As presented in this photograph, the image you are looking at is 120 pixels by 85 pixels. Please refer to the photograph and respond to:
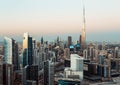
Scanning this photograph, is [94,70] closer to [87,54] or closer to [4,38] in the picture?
[87,54]

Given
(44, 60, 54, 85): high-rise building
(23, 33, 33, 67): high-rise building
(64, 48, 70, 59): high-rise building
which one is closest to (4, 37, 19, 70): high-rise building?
(23, 33, 33, 67): high-rise building

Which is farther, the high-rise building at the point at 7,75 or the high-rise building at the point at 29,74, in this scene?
the high-rise building at the point at 29,74

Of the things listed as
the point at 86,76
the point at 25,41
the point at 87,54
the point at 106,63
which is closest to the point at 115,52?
the point at 87,54

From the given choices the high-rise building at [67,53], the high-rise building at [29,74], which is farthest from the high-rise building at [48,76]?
the high-rise building at [67,53]

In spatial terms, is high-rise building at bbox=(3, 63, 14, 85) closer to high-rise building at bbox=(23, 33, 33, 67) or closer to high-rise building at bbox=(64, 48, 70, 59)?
high-rise building at bbox=(23, 33, 33, 67)

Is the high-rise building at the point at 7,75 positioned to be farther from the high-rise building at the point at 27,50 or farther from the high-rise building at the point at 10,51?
the high-rise building at the point at 27,50

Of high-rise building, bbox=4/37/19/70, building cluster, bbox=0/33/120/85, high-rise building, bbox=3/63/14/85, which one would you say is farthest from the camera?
high-rise building, bbox=4/37/19/70

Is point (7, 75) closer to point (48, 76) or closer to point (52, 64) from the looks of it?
point (48, 76)

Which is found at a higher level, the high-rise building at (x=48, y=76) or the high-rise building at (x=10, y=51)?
the high-rise building at (x=10, y=51)

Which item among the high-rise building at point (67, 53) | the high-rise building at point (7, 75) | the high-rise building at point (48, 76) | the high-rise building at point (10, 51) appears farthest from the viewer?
the high-rise building at point (67, 53)
